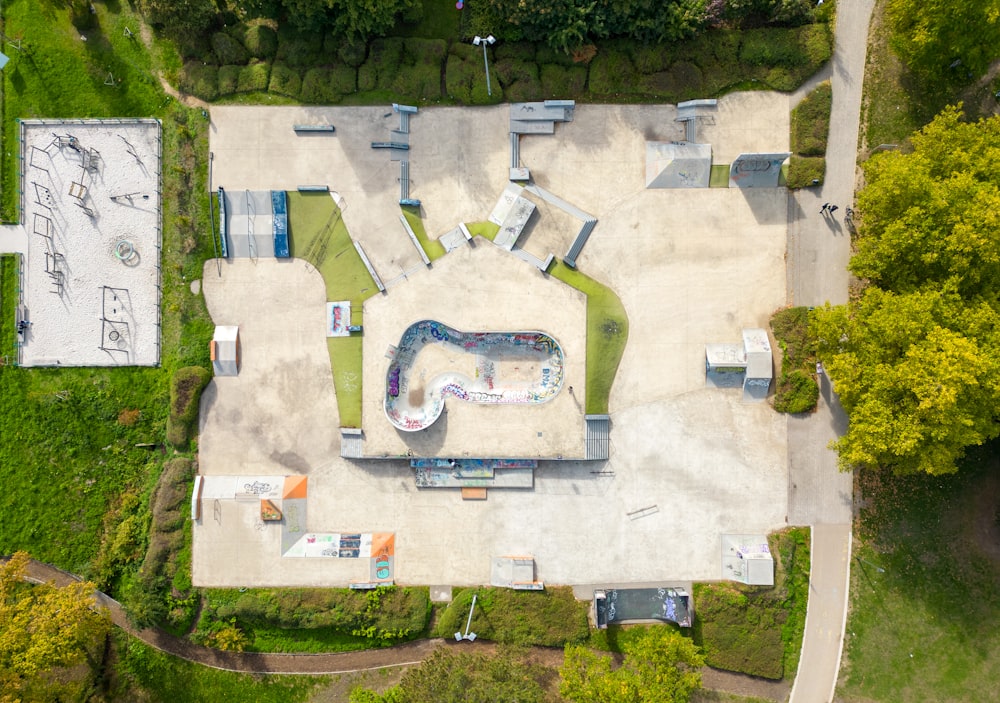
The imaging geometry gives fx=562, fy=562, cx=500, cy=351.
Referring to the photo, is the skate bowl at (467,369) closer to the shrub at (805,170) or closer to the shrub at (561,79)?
the shrub at (561,79)

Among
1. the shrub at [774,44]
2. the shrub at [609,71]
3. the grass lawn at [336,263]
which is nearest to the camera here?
the shrub at [774,44]

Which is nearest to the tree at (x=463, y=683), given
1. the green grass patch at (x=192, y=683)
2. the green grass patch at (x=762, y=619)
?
the green grass patch at (x=192, y=683)

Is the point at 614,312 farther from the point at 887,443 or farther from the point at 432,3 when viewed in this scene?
the point at 432,3

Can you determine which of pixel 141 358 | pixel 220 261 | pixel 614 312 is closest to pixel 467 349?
pixel 614 312

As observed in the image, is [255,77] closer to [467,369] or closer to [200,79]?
[200,79]

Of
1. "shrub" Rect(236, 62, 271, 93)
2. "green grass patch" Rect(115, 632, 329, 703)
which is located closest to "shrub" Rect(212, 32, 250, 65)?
"shrub" Rect(236, 62, 271, 93)
